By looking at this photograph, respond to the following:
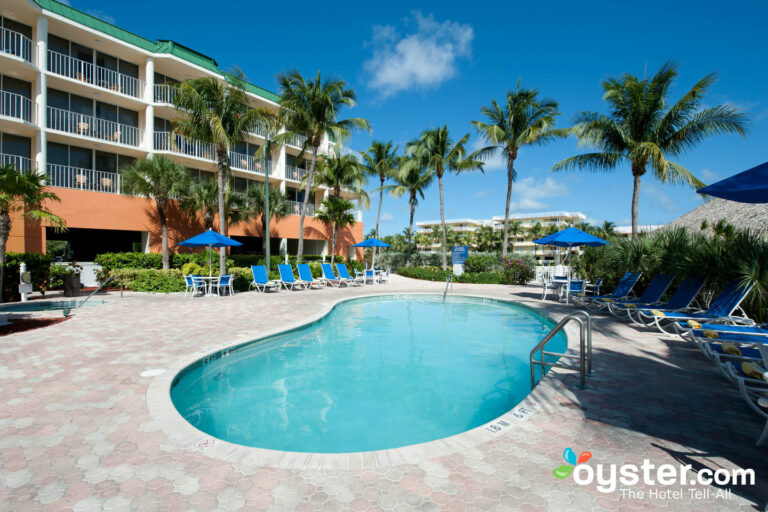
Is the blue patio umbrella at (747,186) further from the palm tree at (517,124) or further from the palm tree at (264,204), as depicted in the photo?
the palm tree at (264,204)

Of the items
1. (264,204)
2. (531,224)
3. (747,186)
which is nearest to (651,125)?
(747,186)

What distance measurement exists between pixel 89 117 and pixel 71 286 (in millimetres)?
9065

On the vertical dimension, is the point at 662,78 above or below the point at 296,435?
above

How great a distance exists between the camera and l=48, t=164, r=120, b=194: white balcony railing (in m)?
15.5

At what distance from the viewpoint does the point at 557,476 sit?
98.5 inches

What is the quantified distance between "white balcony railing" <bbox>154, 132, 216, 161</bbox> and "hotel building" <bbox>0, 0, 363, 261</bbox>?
6 cm

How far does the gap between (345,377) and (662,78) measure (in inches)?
630

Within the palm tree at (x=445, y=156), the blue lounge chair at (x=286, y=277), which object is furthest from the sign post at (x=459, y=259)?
the blue lounge chair at (x=286, y=277)

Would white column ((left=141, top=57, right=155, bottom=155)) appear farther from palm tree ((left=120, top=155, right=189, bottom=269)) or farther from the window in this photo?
the window

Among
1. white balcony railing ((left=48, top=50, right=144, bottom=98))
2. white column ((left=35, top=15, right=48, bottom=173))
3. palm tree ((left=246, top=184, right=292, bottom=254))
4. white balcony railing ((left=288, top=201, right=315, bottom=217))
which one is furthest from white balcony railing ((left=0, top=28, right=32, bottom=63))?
white balcony railing ((left=288, top=201, right=315, bottom=217))

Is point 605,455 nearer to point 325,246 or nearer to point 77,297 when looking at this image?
point 77,297

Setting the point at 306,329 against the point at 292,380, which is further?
the point at 306,329

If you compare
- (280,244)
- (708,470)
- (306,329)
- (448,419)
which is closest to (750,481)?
(708,470)

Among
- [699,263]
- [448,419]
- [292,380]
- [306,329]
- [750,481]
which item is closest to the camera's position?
[750,481]
